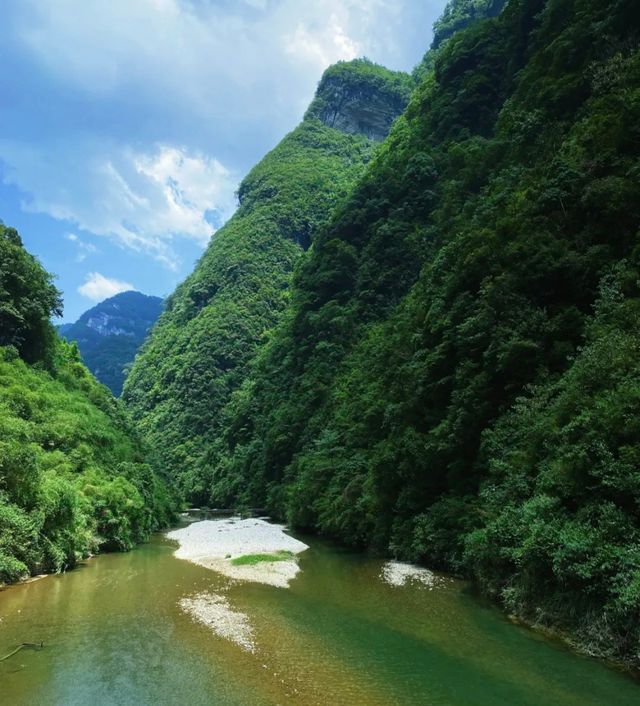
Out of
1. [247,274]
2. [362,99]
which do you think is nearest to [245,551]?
[247,274]

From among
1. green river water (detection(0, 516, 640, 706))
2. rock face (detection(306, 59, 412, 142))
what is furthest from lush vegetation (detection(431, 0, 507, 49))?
green river water (detection(0, 516, 640, 706))

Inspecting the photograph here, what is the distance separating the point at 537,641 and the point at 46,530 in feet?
68.9

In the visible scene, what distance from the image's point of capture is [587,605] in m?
14.7

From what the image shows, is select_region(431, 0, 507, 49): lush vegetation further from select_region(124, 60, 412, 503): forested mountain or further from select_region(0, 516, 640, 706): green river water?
select_region(0, 516, 640, 706): green river water

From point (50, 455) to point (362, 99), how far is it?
176 m

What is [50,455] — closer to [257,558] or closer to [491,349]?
[257,558]

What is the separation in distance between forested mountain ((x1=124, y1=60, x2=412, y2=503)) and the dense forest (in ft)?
78.8

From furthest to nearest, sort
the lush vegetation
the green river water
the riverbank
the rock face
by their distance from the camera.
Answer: the rock face, the lush vegetation, the riverbank, the green river water

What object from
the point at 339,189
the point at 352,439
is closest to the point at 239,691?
the point at 352,439

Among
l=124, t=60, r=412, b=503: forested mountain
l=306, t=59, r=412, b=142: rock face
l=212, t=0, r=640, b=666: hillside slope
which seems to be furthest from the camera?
l=306, t=59, r=412, b=142: rock face

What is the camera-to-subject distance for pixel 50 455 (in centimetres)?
3341

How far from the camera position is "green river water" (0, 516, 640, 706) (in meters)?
11.7

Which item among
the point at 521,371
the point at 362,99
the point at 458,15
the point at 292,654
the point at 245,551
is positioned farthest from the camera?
the point at 362,99

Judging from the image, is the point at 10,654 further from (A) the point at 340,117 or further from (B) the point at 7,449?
(A) the point at 340,117
